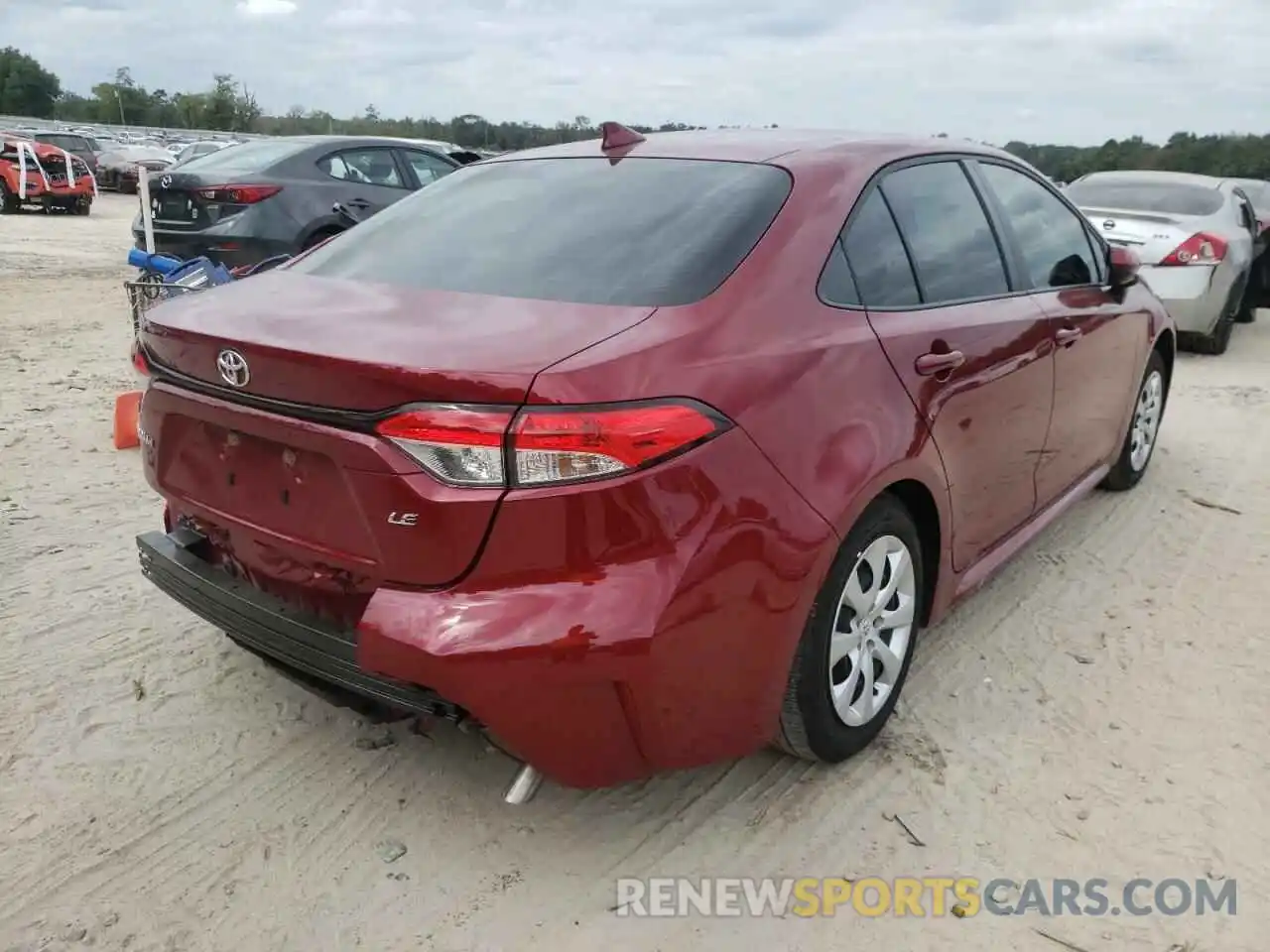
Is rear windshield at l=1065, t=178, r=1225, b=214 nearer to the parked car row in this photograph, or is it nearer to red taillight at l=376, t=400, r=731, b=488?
the parked car row

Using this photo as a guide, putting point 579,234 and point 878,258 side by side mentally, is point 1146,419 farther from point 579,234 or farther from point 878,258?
point 579,234

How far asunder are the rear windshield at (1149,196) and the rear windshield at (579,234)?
6.66 metres

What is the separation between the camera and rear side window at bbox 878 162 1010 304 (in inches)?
118

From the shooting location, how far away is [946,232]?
317 cm

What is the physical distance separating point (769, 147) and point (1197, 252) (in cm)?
625

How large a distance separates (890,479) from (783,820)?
2.95 ft

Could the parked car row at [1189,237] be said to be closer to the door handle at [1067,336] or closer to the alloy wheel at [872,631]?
the door handle at [1067,336]

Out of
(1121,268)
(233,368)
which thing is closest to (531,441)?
(233,368)

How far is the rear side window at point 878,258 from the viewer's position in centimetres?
271

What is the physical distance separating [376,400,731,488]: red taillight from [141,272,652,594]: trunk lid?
3 cm

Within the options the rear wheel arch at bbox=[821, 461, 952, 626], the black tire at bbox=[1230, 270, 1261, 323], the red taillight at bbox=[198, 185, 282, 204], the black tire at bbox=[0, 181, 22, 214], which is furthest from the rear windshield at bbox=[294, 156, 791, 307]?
the black tire at bbox=[0, 181, 22, 214]

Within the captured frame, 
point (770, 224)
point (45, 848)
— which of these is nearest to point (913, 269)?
point (770, 224)

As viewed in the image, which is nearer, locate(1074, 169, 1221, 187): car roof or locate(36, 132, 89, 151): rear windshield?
locate(1074, 169, 1221, 187): car roof

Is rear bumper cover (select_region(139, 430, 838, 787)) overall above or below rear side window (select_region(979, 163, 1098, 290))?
below
